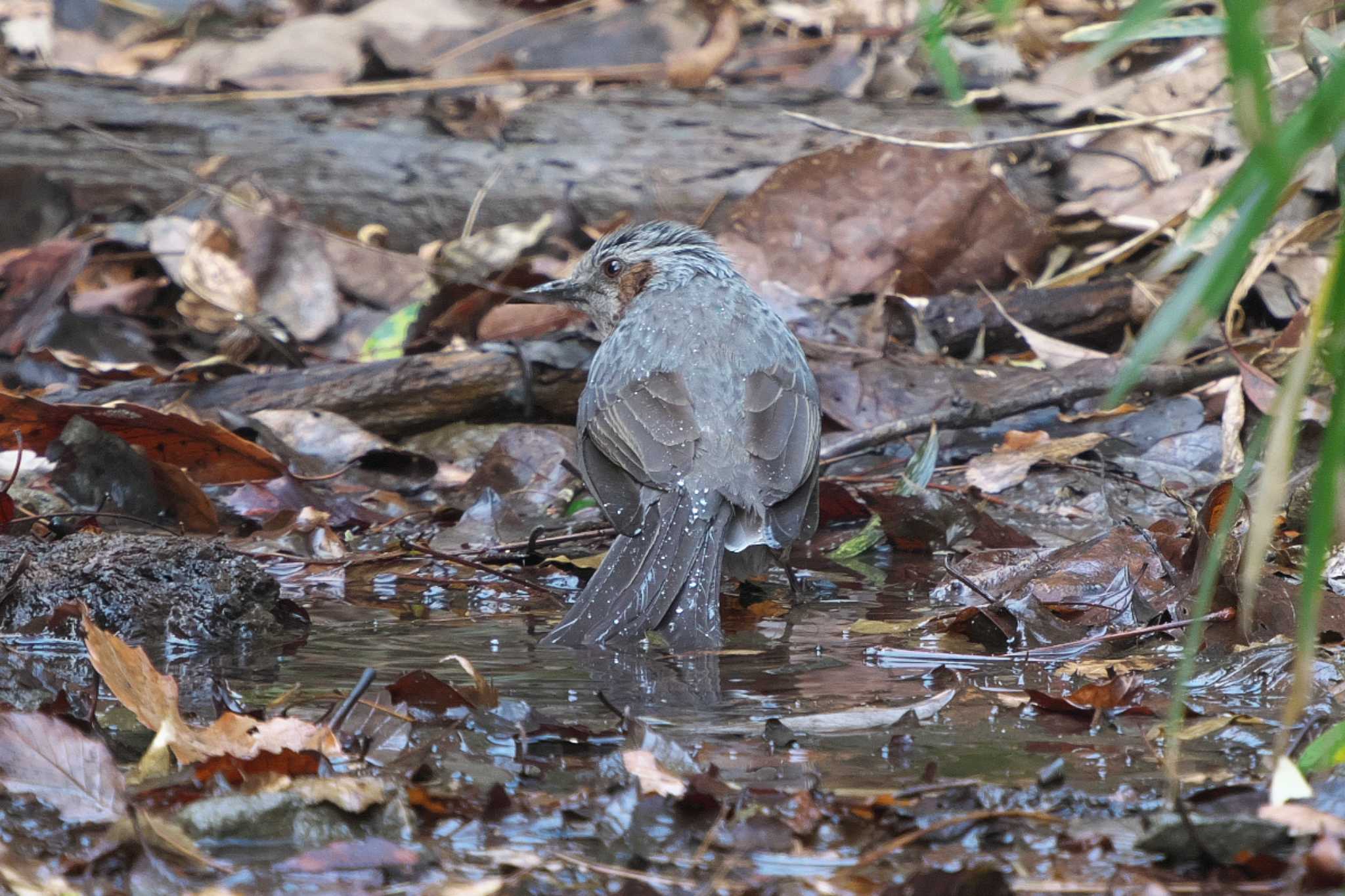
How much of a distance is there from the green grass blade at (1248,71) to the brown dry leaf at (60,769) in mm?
2188

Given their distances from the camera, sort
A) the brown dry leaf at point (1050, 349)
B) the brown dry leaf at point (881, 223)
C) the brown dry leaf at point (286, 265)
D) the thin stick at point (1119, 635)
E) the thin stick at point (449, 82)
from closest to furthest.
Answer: the thin stick at point (1119, 635) < the brown dry leaf at point (1050, 349) < the brown dry leaf at point (881, 223) < the brown dry leaf at point (286, 265) < the thin stick at point (449, 82)

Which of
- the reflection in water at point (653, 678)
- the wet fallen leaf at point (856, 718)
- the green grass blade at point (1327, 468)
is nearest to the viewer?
the green grass blade at point (1327, 468)

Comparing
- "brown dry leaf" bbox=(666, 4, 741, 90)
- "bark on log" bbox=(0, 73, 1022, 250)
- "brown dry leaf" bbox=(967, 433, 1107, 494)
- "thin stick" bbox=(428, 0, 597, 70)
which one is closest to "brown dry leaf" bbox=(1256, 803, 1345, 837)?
"brown dry leaf" bbox=(967, 433, 1107, 494)

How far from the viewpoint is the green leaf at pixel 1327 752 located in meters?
2.49

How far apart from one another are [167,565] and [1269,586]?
10.2ft

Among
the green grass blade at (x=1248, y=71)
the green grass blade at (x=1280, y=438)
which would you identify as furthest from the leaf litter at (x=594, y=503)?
the green grass blade at (x=1248, y=71)

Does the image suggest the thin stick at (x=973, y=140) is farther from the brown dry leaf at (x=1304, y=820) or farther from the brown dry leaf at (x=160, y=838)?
the brown dry leaf at (x=160, y=838)

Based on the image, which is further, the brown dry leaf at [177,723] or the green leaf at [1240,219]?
the brown dry leaf at [177,723]

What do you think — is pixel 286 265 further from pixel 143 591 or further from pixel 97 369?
pixel 143 591

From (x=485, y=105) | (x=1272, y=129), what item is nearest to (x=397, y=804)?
(x=1272, y=129)

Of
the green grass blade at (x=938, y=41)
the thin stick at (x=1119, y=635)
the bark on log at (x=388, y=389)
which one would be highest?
the green grass blade at (x=938, y=41)

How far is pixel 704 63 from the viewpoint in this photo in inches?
367

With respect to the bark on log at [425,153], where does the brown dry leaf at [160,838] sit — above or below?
below

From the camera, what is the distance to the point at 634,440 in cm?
497
